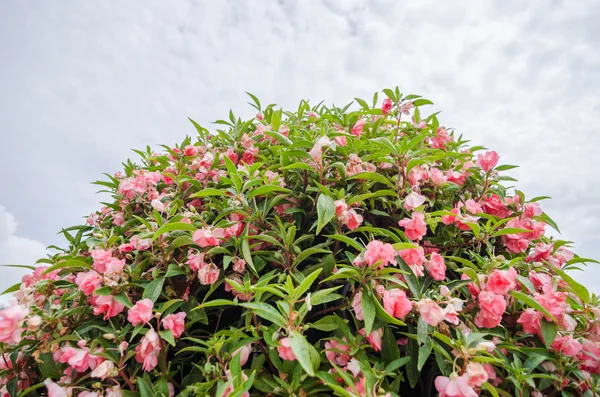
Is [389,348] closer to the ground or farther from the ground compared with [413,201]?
closer to the ground

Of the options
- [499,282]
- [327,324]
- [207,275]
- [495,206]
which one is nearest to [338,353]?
[327,324]

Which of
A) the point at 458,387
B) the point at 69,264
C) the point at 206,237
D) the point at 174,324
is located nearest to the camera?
the point at 458,387

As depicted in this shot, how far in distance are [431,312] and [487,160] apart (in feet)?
3.48

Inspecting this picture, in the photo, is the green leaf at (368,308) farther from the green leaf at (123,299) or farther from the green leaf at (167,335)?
the green leaf at (123,299)

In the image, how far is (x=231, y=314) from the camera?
68.3 inches

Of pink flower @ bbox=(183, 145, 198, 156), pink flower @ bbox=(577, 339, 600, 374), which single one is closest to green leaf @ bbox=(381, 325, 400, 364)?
pink flower @ bbox=(577, 339, 600, 374)

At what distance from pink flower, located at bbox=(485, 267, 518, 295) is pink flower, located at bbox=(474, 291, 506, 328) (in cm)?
3

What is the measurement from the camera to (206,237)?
4.95 ft

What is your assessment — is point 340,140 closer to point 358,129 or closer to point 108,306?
point 358,129

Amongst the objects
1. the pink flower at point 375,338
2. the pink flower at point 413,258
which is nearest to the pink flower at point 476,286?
the pink flower at point 413,258

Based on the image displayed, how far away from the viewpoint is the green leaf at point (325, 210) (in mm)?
1421

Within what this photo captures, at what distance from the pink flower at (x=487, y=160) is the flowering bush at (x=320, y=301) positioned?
0.01 meters

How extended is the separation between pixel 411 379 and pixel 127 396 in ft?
3.21

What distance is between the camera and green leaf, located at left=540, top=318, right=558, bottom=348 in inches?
58.7
